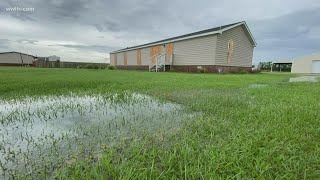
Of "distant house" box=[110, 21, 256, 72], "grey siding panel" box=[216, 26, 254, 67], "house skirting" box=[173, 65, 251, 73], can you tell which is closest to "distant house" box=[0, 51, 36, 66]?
"distant house" box=[110, 21, 256, 72]

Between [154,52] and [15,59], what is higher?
[154,52]

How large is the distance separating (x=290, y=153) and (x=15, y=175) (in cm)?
251

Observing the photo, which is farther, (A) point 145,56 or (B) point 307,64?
(B) point 307,64

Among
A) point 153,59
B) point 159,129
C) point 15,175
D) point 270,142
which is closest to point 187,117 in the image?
point 159,129

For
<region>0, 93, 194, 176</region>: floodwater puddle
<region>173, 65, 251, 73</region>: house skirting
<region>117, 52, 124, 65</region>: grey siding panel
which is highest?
<region>117, 52, 124, 65</region>: grey siding panel

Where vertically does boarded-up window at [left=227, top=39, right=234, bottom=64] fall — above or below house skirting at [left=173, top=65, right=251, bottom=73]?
above

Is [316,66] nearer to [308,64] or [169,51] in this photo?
[308,64]

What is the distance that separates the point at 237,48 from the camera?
2150 centimetres

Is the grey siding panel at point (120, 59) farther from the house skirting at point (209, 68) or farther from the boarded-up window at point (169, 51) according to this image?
the house skirting at point (209, 68)

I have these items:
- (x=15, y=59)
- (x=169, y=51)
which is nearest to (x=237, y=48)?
(x=169, y=51)

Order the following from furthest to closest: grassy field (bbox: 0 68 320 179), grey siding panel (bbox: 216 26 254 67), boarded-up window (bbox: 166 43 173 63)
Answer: boarded-up window (bbox: 166 43 173 63) < grey siding panel (bbox: 216 26 254 67) < grassy field (bbox: 0 68 320 179)

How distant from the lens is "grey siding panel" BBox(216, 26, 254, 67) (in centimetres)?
1922

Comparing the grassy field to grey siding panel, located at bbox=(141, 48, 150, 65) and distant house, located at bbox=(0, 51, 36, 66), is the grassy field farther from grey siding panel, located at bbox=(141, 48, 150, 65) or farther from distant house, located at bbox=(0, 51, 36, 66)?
distant house, located at bbox=(0, 51, 36, 66)

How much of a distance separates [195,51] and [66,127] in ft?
62.4
